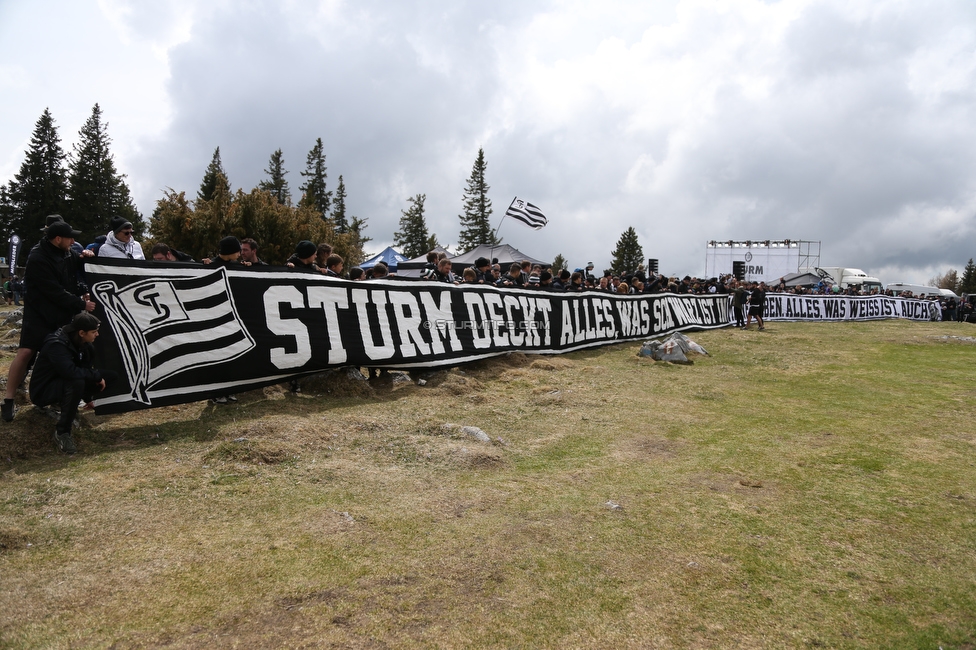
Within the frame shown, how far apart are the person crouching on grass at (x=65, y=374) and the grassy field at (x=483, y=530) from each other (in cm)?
25

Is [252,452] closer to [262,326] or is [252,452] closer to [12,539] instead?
Result: [12,539]

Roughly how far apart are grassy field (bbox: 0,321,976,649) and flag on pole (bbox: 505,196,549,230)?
719 inches

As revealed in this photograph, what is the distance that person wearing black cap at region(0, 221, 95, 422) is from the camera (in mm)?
5223

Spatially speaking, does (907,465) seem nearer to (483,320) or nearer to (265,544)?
(265,544)

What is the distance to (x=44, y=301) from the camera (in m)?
5.32

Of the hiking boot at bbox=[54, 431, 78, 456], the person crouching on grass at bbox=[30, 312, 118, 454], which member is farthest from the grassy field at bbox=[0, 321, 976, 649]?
the person crouching on grass at bbox=[30, 312, 118, 454]

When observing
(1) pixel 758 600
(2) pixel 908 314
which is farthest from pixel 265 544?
(2) pixel 908 314

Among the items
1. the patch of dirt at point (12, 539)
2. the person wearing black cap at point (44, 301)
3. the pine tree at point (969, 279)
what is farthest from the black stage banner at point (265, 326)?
the pine tree at point (969, 279)

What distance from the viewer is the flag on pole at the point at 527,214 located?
24.4 metres

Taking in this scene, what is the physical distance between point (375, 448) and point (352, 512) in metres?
1.47

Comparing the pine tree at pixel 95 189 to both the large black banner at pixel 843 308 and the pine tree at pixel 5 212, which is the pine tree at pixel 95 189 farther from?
the large black banner at pixel 843 308

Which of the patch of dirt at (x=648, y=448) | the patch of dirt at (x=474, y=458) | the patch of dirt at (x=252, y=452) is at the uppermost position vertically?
the patch of dirt at (x=252, y=452)

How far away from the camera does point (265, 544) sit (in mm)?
3348

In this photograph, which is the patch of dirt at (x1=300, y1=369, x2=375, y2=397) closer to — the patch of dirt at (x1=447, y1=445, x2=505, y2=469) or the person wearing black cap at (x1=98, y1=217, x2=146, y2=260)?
the person wearing black cap at (x1=98, y1=217, x2=146, y2=260)
